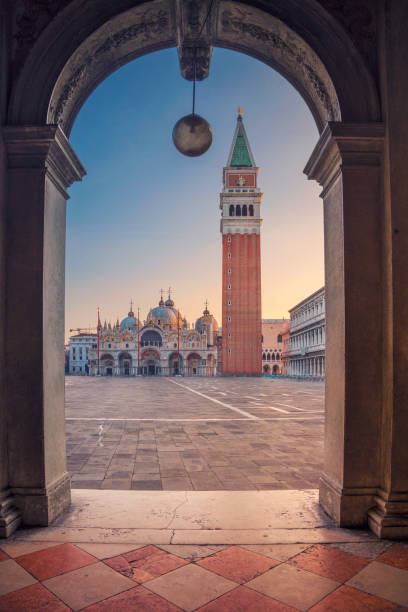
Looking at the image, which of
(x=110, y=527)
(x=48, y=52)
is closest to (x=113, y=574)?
(x=110, y=527)

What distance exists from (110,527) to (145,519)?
0.29 m

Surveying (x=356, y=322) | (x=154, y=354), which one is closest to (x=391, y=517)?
(x=356, y=322)

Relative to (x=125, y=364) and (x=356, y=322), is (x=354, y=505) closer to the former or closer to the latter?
(x=356, y=322)

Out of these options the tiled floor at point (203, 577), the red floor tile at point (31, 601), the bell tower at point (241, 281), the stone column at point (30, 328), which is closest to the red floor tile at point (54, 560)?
the tiled floor at point (203, 577)

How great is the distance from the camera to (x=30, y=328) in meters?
3.41

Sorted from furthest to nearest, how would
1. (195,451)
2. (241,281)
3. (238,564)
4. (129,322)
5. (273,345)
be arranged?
(273,345)
(129,322)
(241,281)
(195,451)
(238,564)

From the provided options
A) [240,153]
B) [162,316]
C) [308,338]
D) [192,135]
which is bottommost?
[308,338]

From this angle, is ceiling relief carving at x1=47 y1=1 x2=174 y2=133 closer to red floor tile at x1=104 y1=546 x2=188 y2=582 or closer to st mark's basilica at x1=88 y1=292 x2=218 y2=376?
red floor tile at x1=104 y1=546 x2=188 y2=582

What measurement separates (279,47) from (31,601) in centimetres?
451

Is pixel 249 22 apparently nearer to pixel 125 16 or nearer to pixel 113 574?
pixel 125 16

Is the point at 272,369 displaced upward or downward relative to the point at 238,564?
downward

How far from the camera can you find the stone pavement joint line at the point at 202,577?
7.45ft

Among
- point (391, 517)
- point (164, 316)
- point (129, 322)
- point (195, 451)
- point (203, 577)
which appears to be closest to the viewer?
point (203, 577)

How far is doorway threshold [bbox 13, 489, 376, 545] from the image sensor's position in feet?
10.2
